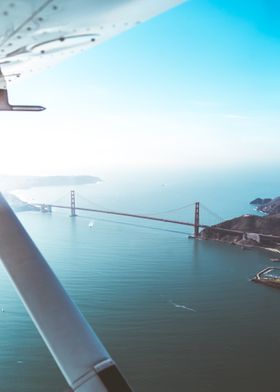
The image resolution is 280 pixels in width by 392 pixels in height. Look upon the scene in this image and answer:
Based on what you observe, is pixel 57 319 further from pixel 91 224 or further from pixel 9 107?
pixel 91 224

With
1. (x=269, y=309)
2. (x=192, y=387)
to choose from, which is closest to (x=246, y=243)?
(x=269, y=309)

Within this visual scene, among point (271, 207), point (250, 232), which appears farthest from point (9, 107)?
point (271, 207)

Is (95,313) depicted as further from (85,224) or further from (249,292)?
(85,224)

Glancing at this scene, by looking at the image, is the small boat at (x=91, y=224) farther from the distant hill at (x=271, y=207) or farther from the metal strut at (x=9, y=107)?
the metal strut at (x=9, y=107)

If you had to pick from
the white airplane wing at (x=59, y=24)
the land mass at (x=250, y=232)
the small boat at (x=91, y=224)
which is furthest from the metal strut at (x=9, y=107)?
the small boat at (x=91, y=224)

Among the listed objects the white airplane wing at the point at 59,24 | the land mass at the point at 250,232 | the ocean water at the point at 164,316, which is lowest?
the ocean water at the point at 164,316

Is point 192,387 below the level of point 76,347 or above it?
below
